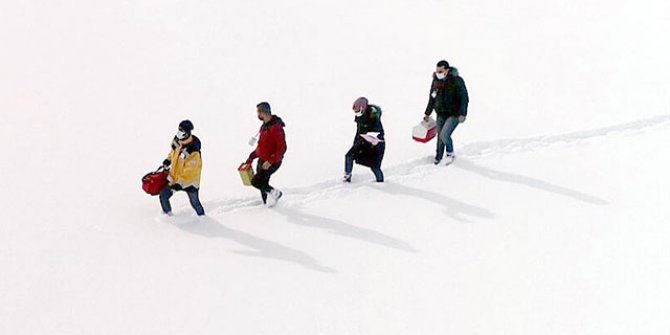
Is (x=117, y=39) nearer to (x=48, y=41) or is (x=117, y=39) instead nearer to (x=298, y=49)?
(x=48, y=41)

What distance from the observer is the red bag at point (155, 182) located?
902cm

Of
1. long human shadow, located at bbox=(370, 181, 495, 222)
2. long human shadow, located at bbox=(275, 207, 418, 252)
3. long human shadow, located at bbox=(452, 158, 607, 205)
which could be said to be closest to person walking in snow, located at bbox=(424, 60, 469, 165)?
long human shadow, located at bbox=(452, 158, 607, 205)

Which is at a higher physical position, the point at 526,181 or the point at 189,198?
the point at 189,198

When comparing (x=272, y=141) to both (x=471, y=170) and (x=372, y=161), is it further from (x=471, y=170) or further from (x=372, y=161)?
(x=471, y=170)

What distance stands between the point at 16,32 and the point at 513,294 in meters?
13.3

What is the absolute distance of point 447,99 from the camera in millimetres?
10336

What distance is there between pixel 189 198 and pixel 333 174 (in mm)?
2582

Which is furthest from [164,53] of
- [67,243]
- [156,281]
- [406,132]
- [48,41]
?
[156,281]

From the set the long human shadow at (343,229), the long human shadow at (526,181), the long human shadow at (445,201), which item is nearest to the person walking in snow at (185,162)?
the long human shadow at (343,229)

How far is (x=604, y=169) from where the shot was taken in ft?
35.3

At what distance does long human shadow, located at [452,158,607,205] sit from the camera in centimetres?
997

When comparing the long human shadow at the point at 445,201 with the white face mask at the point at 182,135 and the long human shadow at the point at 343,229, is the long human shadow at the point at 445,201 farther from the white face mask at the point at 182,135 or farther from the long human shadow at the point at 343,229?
the white face mask at the point at 182,135

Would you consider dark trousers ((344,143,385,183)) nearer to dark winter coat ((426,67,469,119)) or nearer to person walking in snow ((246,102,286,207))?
dark winter coat ((426,67,469,119))

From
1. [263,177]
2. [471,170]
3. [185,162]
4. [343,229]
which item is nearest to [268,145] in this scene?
[263,177]
